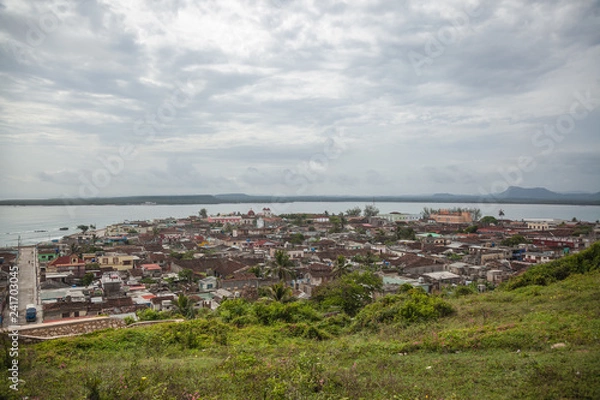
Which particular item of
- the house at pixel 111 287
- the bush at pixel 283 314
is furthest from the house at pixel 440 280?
the house at pixel 111 287

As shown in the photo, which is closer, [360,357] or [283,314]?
[360,357]

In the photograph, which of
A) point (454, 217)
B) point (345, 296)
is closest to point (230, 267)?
point (345, 296)

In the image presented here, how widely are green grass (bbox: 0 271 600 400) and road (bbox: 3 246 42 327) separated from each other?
27.4ft

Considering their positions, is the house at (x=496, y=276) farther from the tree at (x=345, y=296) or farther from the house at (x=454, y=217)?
the house at (x=454, y=217)

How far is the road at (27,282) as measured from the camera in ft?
72.4

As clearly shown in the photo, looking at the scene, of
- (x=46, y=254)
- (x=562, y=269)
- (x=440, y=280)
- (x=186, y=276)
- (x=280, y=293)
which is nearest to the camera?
(x=562, y=269)

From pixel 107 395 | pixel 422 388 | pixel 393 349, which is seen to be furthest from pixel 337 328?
pixel 107 395

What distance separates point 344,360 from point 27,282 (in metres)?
33.7

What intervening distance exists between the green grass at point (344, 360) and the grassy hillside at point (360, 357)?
0.08 ft

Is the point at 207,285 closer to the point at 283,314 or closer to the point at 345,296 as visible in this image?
the point at 345,296

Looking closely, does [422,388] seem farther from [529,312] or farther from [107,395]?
[529,312]

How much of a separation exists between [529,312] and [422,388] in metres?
6.48

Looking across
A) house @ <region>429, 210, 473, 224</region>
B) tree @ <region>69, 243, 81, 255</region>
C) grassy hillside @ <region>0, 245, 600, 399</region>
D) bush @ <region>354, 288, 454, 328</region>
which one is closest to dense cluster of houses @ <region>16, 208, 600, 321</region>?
tree @ <region>69, 243, 81, 255</region>

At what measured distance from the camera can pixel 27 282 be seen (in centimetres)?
3234
